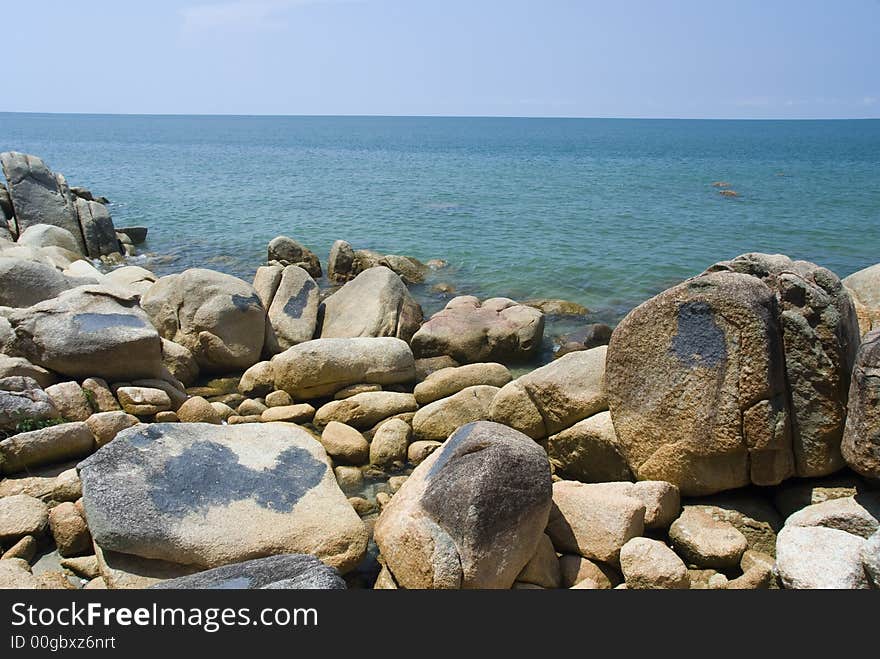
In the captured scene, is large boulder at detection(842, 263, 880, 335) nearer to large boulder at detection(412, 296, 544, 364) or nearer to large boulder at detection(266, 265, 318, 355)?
large boulder at detection(412, 296, 544, 364)

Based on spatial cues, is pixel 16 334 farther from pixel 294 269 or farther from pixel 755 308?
pixel 755 308

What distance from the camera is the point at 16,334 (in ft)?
33.7

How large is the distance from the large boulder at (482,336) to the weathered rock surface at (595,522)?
20.1 feet

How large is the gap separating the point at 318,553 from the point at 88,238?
70.4ft

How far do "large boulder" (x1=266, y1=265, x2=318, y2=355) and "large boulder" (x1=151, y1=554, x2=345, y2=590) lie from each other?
7687mm

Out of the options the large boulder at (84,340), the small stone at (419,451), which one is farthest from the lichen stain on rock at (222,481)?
the large boulder at (84,340)

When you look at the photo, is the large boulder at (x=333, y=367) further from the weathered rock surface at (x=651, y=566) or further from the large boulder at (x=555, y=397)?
the weathered rock surface at (x=651, y=566)

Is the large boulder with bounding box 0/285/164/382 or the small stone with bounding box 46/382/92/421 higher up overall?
the large boulder with bounding box 0/285/164/382

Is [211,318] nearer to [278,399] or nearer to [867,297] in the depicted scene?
[278,399]

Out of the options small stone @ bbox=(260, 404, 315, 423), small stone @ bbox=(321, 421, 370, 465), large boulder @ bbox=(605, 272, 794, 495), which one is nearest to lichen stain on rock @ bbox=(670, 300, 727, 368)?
large boulder @ bbox=(605, 272, 794, 495)

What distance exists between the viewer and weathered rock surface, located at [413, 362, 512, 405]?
10953 mm

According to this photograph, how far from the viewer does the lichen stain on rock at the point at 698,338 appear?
6.99 meters

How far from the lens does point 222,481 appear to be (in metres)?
7.05

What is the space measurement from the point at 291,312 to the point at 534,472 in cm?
851
